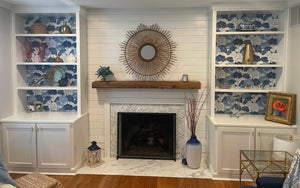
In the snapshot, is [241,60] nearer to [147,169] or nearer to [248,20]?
[248,20]

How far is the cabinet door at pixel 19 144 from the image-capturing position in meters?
3.51

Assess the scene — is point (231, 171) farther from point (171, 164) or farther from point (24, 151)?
point (24, 151)

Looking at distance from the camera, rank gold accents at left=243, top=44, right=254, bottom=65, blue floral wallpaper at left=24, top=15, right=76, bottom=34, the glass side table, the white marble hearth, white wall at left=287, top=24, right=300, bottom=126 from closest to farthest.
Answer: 1. the glass side table
2. white wall at left=287, top=24, right=300, bottom=126
3. the white marble hearth
4. gold accents at left=243, top=44, right=254, bottom=65
5. blue floral wallpaper at left=24, top=15, right=76, bottom=34

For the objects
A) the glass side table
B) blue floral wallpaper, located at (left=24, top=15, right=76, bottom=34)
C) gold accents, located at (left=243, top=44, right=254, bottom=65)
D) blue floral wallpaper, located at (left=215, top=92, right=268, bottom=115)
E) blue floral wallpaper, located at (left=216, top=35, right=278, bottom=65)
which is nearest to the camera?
the glass side table

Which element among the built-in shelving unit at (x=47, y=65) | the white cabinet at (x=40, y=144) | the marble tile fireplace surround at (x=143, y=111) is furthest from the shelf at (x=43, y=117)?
the marble tile fireplace surround at (x=143, y=111)

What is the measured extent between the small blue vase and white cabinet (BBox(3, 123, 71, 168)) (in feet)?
5.59

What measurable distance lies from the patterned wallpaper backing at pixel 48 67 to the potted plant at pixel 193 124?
184 cm

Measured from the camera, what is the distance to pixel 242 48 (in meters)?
3.84

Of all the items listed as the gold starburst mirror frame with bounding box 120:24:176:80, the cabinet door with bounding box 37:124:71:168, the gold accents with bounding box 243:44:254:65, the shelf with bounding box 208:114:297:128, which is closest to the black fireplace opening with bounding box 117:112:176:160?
the gold starburst mirror frame with bounding box 120:24:176:80

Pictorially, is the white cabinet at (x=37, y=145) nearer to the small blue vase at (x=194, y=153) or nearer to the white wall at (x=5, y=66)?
the white wall at (x=5, y=66)

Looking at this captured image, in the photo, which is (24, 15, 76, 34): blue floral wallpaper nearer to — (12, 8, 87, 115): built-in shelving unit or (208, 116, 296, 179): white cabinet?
(12, 8, 87, 115): built-in shelving unit

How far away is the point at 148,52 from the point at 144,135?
1.34 m

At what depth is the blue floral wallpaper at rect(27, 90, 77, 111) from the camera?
13.6 ft

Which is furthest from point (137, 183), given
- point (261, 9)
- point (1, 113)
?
point (261, 9)
